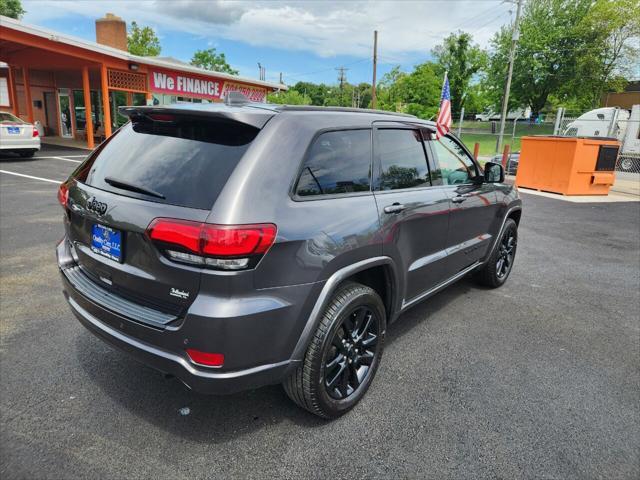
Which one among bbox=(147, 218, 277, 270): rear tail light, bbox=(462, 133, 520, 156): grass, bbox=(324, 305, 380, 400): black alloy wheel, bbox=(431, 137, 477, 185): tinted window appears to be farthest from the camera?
bbox=(462, 133, 520, 156): grass

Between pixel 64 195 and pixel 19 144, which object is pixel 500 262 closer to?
pixel 64 195

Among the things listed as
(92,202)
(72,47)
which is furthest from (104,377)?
(72,47)

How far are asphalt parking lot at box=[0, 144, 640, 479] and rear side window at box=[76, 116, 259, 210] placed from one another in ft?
4.26

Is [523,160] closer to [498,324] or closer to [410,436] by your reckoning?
[498,324]

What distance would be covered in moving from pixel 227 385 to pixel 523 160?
14.0 meters

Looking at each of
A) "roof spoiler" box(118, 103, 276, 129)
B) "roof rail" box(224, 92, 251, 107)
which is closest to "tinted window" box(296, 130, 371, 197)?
"roof spoiler" box(118, 103, 276, 129)

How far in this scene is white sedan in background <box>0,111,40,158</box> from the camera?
13352 mm

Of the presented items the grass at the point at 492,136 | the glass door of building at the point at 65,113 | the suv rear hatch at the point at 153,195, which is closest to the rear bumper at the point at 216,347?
the suv rear hatch at the point at 153,195

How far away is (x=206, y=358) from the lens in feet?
6.62

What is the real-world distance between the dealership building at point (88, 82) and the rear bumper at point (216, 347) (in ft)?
59.6

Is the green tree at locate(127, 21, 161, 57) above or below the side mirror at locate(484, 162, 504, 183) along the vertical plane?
above

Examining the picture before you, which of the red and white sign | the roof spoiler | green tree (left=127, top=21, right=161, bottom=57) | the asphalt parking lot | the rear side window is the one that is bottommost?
the asphalt parking lot

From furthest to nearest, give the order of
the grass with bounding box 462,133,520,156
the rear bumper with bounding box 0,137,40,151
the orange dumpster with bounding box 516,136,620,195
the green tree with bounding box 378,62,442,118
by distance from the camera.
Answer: the green tree with bounding box 378,62,442,118 < the grass with bounding box 462,133,520,156 < the rear bumper with bounding box 0,137,40,151 < the orange dumpster with bounding box 516,136,620,195

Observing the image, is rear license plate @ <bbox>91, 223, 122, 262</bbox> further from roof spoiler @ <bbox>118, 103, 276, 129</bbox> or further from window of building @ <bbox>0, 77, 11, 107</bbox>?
window of building @ <bbox>0, 77, 11, 107</bbox>
